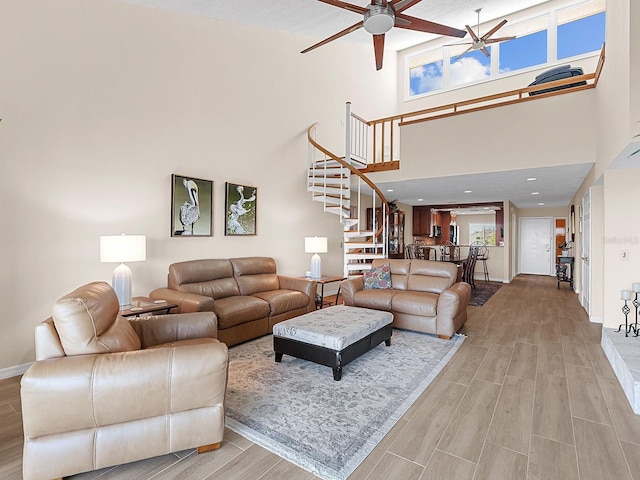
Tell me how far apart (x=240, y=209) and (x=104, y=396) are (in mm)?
3618

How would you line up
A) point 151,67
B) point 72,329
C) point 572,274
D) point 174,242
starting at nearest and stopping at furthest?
point 72,329, point 151,67, point 174,242, point 572,274

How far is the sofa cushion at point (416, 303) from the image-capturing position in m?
4.04

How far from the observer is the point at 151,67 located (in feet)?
12.8

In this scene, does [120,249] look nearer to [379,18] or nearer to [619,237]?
[379,18]

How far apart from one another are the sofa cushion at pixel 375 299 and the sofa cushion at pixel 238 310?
4.26 ft

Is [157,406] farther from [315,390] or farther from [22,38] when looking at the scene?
[22,38]

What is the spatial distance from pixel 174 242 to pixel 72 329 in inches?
103

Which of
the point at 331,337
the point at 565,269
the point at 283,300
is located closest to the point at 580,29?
the point at 565,269

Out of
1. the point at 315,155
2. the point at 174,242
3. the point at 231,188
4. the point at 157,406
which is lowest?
the point at 157,406

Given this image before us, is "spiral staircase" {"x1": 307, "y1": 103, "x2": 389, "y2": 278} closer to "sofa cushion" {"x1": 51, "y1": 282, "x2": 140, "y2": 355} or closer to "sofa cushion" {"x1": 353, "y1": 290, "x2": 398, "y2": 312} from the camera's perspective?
"sofa cushion" {"x1": 353, "y1": 290, "x2": 398, "y2": 312}

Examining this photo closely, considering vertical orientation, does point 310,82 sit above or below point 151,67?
above

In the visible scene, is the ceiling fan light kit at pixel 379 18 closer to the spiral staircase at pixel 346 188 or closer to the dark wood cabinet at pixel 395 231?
the spiral staircase at pixel 346 188

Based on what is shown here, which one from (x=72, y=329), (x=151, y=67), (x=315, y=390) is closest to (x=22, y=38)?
(x=151, y=67)

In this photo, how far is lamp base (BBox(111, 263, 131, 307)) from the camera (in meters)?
3.22
